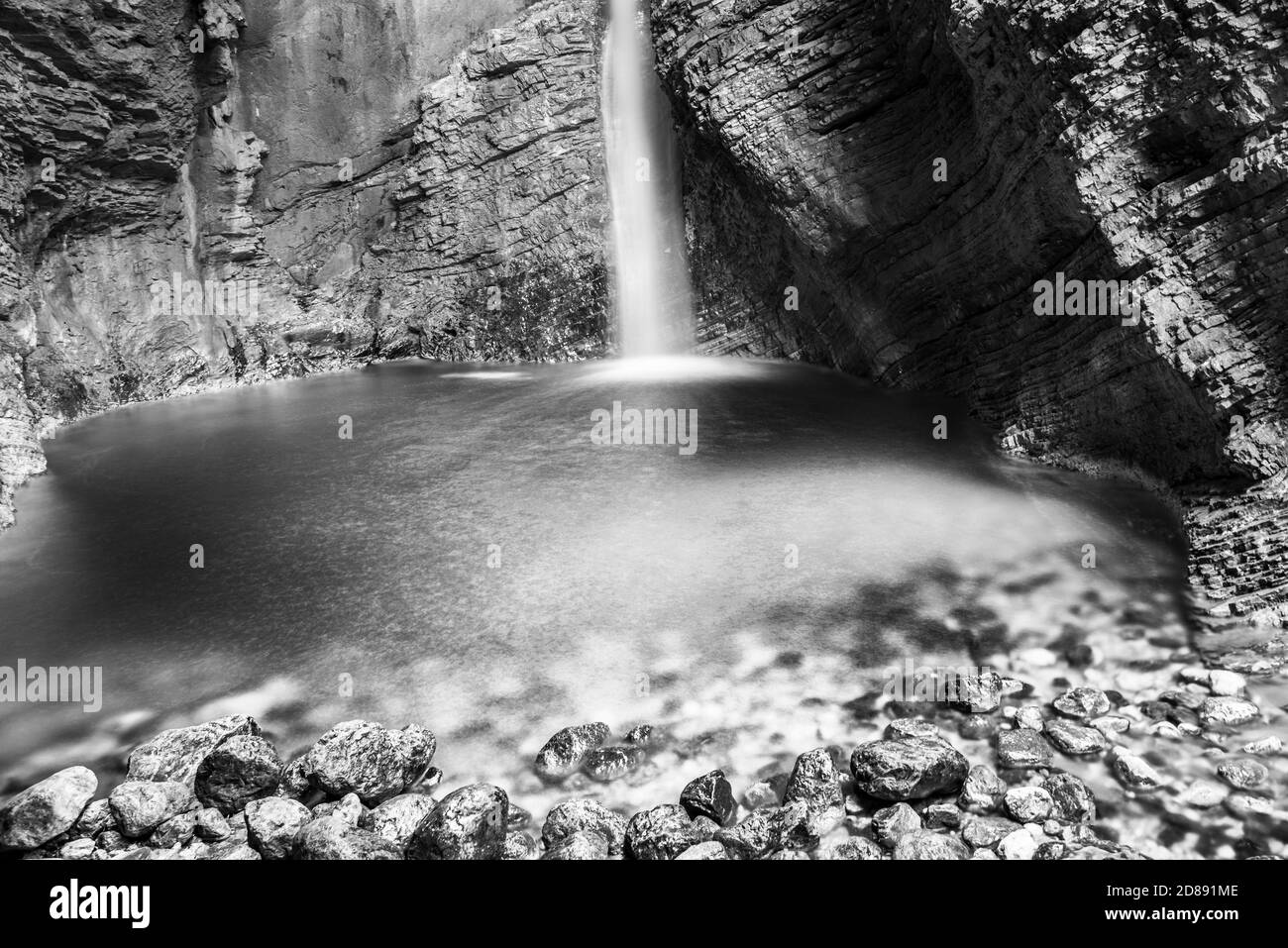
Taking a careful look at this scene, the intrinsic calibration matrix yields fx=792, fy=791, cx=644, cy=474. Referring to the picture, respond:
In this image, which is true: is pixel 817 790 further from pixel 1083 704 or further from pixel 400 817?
pixel 400 817

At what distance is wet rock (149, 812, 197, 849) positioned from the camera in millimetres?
5141

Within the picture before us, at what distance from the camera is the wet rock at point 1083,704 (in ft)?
19.1

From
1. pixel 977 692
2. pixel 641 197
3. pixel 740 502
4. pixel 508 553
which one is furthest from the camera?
pixel 641 197

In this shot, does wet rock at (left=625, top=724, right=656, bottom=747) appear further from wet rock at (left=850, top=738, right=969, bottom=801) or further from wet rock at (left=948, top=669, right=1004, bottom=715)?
wet rock at (left=948, top=669, right=1004, bottom=715)

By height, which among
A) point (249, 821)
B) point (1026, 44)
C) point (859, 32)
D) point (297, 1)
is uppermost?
point (297, 1)

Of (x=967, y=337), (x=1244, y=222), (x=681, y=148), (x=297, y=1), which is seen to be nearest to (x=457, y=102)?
(x=297, y=1)

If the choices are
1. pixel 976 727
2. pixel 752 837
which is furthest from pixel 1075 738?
pixel 752 837

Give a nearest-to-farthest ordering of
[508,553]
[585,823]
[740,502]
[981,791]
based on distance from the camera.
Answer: [585,823], [981,791], [508,553], [740,502]

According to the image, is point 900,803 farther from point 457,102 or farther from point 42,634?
point 457,102

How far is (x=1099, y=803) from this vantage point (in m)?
4.93

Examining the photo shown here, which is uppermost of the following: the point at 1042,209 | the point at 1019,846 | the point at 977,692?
the point at 1042,209

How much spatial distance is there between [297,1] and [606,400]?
19.2 metres

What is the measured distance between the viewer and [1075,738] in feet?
18.0

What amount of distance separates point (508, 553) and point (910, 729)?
17.1 ft
